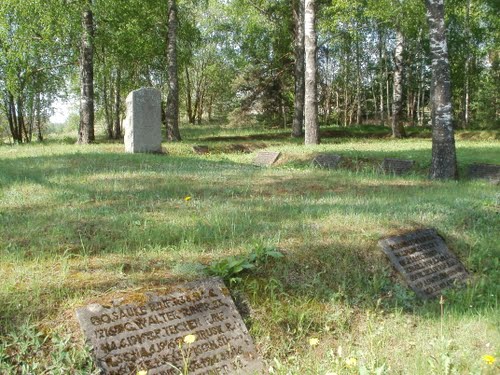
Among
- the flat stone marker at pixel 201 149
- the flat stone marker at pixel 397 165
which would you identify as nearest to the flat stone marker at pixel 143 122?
the flat stone marker at pixel 201 149

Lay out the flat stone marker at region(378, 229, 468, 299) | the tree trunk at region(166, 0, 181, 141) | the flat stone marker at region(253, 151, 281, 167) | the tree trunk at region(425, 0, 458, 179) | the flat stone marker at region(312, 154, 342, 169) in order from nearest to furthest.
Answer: the flat stone marker at region(378, 229, 468, 299) → the tree trunk at region(425, 0, 458, 179) → the flat stone marker at region(312, 154, 342, 169) → the flat stone marker at region(253, 151, 281, 167) → the tree trunk at region(166, 0, 181, 141)

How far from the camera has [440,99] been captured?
973cm

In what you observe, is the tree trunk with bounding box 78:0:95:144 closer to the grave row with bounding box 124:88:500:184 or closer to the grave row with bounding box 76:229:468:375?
the grave row with bounding box 124:88:500:184

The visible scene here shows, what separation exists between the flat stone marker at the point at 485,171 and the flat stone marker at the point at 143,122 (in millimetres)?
9298

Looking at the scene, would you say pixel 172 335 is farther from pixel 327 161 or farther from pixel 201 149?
pixel 201 149

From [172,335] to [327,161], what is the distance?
33.2ft

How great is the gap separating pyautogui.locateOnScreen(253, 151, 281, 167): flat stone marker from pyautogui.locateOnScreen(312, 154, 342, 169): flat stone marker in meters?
1.40

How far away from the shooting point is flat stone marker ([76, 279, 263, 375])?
9.91ft

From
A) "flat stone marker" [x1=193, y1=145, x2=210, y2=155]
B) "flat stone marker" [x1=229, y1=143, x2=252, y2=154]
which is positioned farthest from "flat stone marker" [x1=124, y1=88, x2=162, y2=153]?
"flat stone marker" [x1=229, y1=143, x2=252, y2=154]

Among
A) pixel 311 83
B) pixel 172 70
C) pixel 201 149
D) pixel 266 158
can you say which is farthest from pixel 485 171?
pixel 172 70

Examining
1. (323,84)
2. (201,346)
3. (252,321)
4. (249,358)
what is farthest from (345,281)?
(323,84)

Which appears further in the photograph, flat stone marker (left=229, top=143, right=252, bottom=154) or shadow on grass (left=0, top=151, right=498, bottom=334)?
flat stone marker (left=229, top=143, right=252, bottom=154)

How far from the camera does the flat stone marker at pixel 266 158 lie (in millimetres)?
14016

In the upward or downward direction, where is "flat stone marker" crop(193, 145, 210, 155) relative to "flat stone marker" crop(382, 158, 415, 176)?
upward
